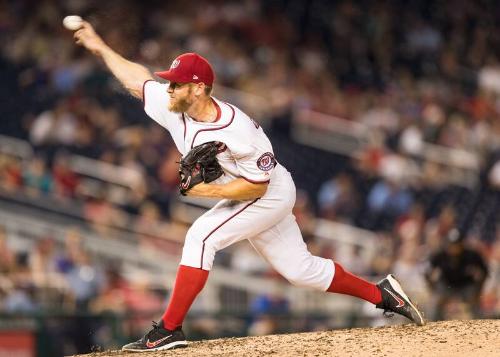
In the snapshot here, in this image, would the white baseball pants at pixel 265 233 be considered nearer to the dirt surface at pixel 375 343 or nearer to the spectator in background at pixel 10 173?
the dirt surface at pixel 375 343

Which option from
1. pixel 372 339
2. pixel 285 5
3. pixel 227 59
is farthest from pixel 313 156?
pixel 372 339

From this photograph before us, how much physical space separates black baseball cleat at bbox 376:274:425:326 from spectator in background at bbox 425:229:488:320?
11.7ft

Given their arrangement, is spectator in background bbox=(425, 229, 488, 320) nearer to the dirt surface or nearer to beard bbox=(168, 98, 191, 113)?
the dirt surface

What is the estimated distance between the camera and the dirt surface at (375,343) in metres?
6.38

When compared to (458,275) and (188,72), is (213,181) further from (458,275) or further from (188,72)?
(458,275)

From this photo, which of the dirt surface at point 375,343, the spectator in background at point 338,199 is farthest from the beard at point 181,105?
the spectator in background at point 338,199

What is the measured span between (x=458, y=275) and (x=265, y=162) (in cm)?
498

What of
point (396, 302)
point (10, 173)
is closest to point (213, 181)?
point (396, 302)

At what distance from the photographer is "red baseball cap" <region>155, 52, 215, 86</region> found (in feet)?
20.1

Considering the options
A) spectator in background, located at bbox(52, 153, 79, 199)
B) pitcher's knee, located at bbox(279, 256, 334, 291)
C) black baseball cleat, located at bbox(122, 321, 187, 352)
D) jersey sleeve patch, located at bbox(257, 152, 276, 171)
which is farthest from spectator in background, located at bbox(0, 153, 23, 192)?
jersey sleeve patch, located at bbox(257, 152, 276, 171)

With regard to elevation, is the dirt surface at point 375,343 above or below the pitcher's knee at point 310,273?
below

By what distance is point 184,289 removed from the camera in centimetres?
634

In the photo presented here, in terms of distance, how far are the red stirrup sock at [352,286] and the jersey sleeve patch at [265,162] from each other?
0.89 meters

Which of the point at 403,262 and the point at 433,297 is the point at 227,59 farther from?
the point at 433,297
